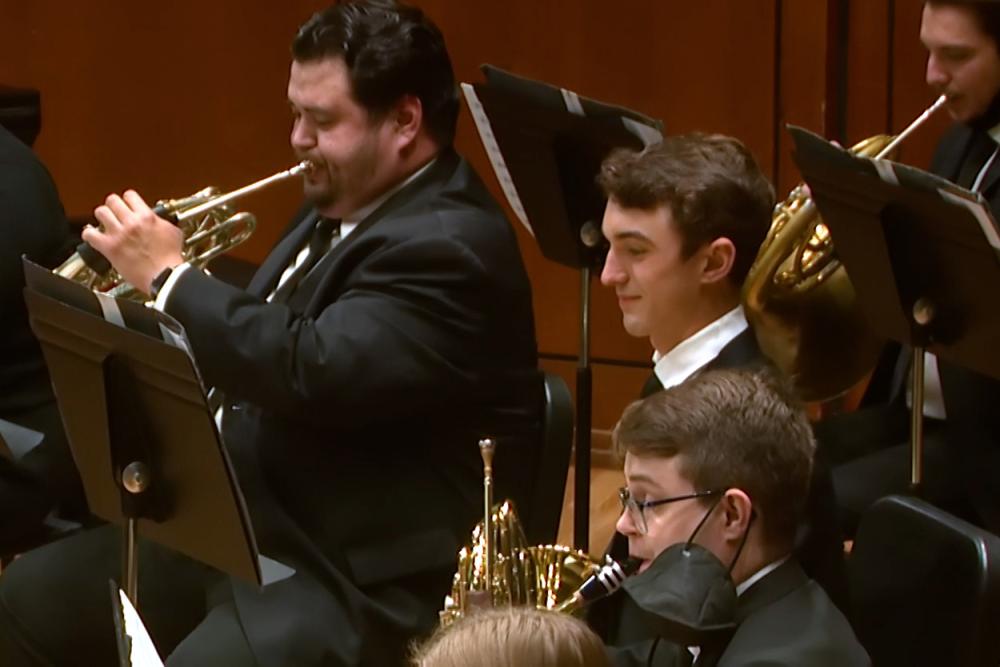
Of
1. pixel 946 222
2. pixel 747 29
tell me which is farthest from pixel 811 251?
pixel 747 29

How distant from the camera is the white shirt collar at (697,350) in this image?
231 centimetres

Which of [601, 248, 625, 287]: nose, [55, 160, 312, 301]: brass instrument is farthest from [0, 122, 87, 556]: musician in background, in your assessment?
[601, 248, 625, 287]: nose

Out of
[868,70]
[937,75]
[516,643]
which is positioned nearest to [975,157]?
[937,75]

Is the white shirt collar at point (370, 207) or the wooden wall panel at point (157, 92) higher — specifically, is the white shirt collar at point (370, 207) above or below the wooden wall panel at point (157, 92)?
above

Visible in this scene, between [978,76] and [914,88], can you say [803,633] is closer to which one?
[978,76]

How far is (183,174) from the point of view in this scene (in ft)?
16.4

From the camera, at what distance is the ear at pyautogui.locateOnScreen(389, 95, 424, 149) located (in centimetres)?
269

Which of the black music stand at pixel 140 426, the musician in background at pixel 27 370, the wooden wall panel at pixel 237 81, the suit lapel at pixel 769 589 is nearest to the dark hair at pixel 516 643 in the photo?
the suit lapel at pixel 769 589

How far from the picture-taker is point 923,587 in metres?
2.03

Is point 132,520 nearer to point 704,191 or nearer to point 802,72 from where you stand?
point 704,191

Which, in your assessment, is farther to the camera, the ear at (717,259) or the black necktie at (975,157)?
the black necktie at (975,157)

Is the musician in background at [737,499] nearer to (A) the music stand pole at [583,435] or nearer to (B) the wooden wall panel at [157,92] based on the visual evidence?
(A) the music stand pole at [583,435]

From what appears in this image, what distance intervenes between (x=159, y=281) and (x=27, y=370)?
0.66 meters

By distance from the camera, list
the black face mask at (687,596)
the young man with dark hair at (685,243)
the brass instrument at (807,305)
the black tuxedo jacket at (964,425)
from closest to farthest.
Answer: the black face mask at (687,596) → the young man with dark hair at (685,243) → the black tuxedo jacket at (964,425) → the brass instrument at (807,305)
